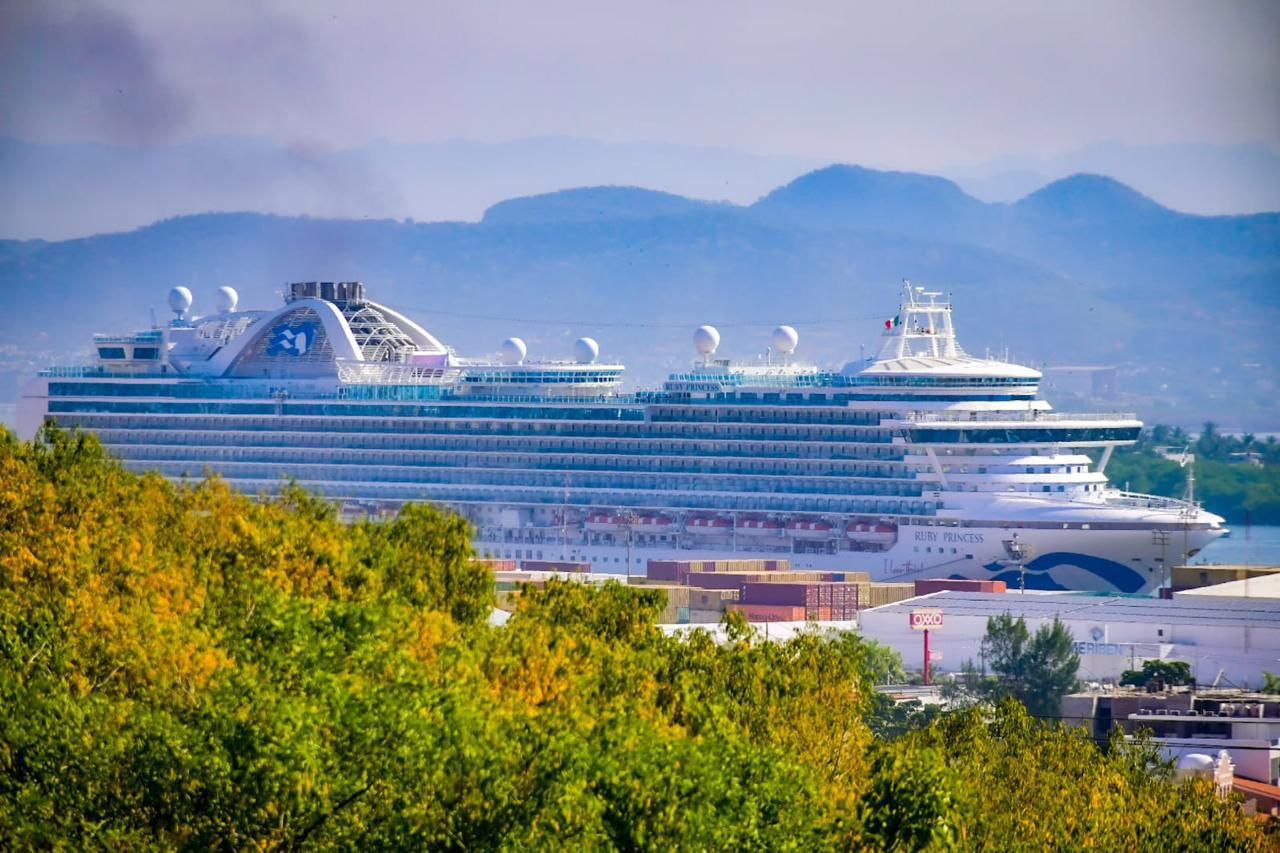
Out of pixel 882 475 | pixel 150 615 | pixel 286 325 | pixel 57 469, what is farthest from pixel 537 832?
pixel 286 325

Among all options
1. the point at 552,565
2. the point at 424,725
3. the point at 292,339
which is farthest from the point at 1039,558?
the point at 424,725

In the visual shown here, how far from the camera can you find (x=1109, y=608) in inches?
2771

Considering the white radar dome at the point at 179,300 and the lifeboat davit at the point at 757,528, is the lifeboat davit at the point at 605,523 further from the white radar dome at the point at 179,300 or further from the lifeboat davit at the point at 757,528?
the white radar dome at the point at 179,300

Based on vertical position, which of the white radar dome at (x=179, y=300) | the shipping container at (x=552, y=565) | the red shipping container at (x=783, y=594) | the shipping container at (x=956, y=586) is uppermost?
the white radar dome at (x=179, y=300)

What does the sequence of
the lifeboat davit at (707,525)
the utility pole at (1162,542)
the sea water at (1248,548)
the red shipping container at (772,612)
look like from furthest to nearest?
the sea water at (1248,548) → the lifeboat davit at (707,525) → the utility pole at (1162,542) → the red shipping container at (772,612)

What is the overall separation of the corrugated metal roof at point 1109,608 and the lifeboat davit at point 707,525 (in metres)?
20.2

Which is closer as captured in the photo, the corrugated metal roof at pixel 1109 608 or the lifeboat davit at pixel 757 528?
the corrugated metal roof at pixel 1109 608

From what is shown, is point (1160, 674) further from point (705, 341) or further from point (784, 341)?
point (705, 341)

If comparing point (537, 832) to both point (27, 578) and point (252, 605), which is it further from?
point (27, 578)

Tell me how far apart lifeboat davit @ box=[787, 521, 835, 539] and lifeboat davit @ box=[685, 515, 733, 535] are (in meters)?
2.82

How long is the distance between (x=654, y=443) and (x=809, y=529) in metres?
7.35

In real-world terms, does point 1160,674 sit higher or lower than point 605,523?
lower

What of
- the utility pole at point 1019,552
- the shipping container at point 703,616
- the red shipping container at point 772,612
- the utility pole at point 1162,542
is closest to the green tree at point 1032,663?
the red shipping container at point 772,612

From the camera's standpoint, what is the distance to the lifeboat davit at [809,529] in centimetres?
8862
